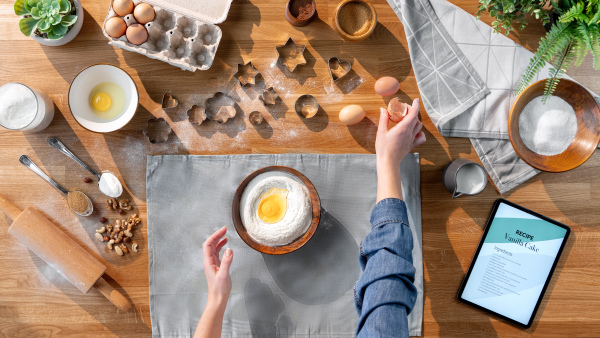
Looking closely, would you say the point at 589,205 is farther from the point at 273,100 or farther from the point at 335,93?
the point at 273,100

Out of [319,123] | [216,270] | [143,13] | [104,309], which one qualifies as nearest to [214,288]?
[216,270]

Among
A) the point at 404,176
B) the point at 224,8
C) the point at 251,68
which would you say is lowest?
the point at 404,176

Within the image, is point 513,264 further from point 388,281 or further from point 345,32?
point 345,32

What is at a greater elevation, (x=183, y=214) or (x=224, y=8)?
(x=224, y=8)

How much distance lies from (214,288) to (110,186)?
0.43m

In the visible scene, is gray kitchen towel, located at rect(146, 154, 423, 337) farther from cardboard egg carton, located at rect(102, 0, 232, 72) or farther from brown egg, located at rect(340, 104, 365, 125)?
cardboard egg carton, located at rect(102, 0, 232, 72)

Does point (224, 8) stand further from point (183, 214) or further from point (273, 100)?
point (183, 214)

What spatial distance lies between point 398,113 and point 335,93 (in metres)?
0.19

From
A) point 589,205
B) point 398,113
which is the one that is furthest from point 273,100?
point 589,205

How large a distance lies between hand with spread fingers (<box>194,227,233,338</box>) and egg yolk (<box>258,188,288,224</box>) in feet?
0.38

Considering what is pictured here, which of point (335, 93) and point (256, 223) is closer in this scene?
point (256, 223)

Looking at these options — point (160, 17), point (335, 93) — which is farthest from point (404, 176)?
point (160, 17)

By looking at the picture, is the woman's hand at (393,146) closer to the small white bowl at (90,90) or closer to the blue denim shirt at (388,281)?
the blue denim shirt at (388,281)

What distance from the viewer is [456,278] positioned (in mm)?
1096
